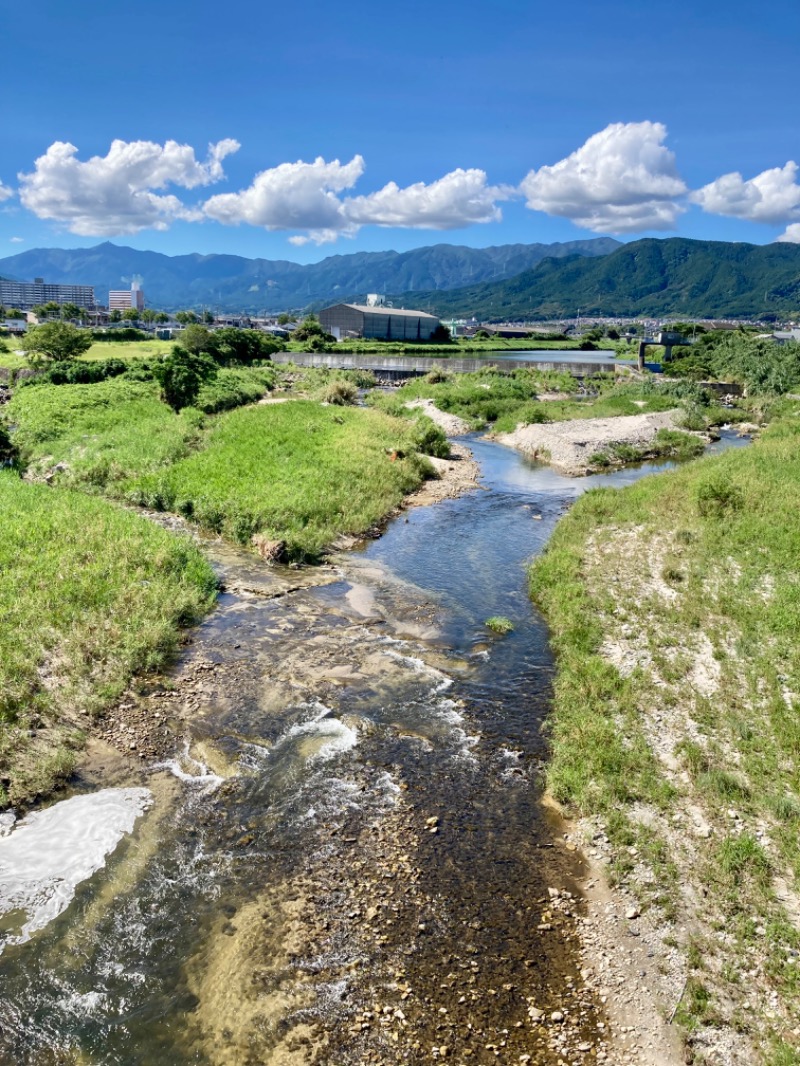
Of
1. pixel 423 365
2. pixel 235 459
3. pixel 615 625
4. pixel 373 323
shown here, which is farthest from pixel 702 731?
pixel 373 323

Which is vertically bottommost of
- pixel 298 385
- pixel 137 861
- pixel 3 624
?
pixel 137 861

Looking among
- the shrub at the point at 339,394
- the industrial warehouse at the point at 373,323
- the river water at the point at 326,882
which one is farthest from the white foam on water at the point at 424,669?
the industrial warehouse at the point at 373,323

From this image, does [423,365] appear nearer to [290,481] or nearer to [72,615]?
[290,481]

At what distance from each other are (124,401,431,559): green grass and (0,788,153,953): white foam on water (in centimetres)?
1345

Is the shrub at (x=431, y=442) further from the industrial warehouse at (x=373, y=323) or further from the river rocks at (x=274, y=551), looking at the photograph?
the industrial warehouse at (x=373, y=323)

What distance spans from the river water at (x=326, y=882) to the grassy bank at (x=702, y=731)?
3.69 feet

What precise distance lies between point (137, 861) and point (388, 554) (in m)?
16.7

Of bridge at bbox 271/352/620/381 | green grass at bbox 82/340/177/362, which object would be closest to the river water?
bridge at bbox 271/352/620/381

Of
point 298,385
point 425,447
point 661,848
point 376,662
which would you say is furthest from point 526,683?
point 298,385

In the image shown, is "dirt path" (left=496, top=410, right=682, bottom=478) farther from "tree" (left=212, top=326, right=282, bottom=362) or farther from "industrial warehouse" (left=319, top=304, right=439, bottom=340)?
"industrial warehouse" (left=319, top=304, right=439, bottom=340)

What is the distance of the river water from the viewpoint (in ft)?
27.1

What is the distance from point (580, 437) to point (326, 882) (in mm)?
44663

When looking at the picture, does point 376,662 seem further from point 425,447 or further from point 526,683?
point 425,447

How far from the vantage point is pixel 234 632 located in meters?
18.9
